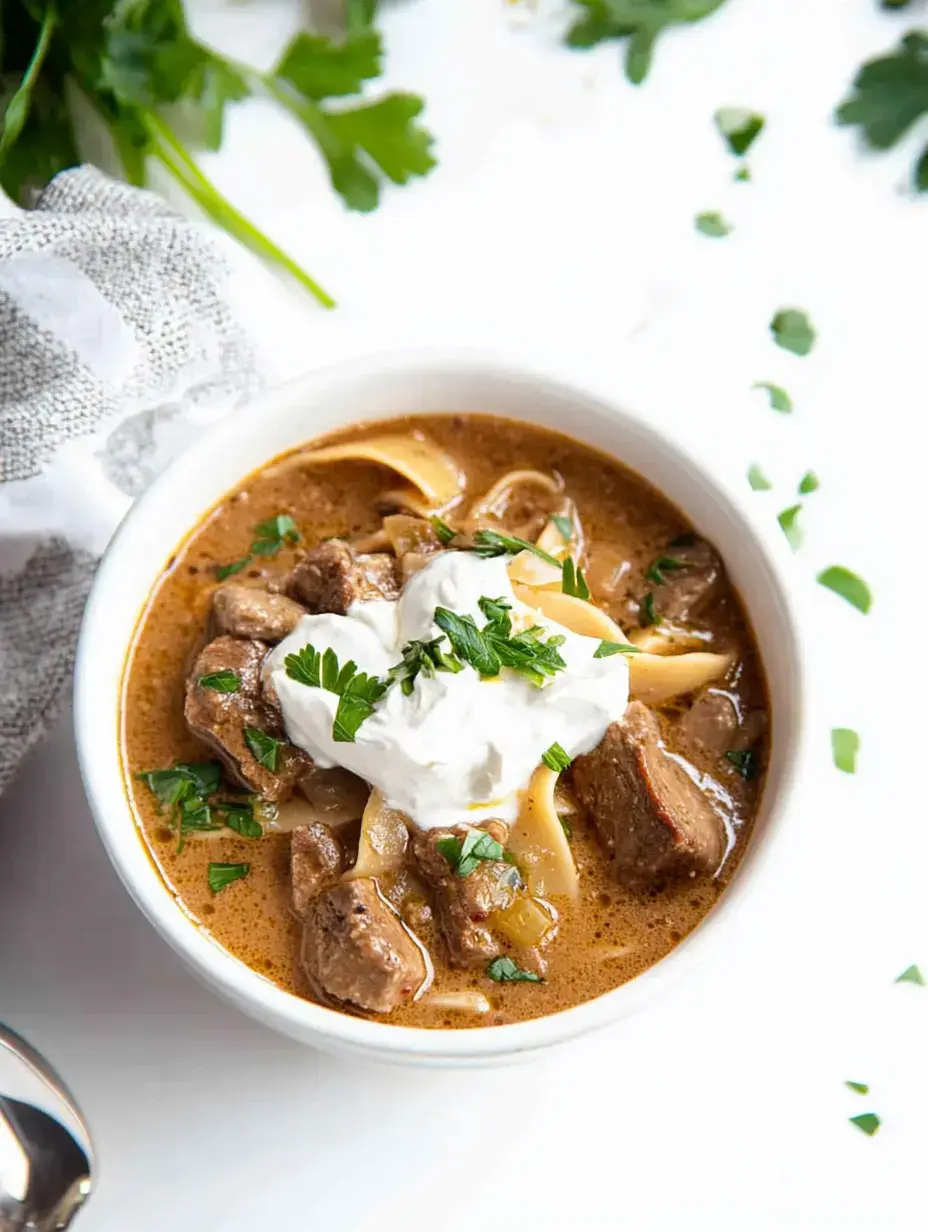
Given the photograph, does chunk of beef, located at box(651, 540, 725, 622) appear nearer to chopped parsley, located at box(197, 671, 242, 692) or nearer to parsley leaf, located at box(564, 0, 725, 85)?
chopped parsley, located at box(197, 671, 242, 692)

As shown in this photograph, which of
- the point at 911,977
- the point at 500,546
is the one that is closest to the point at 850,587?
the point at 911,977

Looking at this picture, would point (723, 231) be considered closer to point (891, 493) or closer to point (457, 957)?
point (891, 493)

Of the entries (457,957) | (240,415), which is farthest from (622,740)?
(240,415)

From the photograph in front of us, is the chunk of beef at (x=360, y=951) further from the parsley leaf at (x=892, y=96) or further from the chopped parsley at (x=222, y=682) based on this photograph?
the parsley leaf at (x=892, y=96)

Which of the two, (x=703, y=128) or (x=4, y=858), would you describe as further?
(x=703, y=128)

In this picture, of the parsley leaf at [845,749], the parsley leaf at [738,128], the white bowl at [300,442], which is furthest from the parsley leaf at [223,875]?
the parsley leaf at [738,128]
